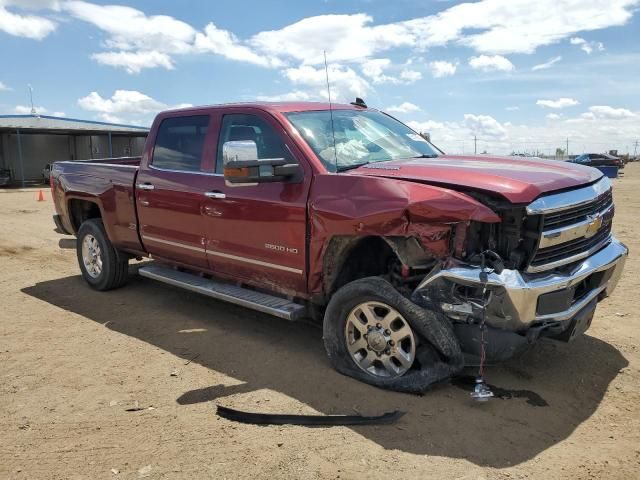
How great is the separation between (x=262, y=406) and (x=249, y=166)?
65.1 inches

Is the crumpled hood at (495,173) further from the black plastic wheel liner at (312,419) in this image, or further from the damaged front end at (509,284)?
the black plastic wheel liner at (312,419)

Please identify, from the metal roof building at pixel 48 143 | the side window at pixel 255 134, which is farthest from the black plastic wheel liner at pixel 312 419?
the metal roof building at pixel 48 143

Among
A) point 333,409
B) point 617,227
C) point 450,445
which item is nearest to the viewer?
point 450,445

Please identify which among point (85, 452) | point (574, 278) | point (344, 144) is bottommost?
point (85, 452)

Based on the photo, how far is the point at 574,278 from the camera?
3527 millimetres

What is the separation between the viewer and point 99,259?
6.62 meters

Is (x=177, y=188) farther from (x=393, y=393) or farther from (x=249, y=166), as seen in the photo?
(x=393, y=393)

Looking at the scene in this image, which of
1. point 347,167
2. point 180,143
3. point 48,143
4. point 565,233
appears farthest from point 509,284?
point 48,143

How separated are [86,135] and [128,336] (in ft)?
105

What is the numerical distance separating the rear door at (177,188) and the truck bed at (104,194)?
21cm

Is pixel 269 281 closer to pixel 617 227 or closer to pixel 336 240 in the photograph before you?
pixel 336 240

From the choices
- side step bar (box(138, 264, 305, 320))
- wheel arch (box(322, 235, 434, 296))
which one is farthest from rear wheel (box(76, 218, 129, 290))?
wheel arch (box(322, 235, 434, 296))

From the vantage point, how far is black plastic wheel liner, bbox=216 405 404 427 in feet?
11.2

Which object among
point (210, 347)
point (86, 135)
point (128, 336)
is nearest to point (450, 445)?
point (210, 347)
